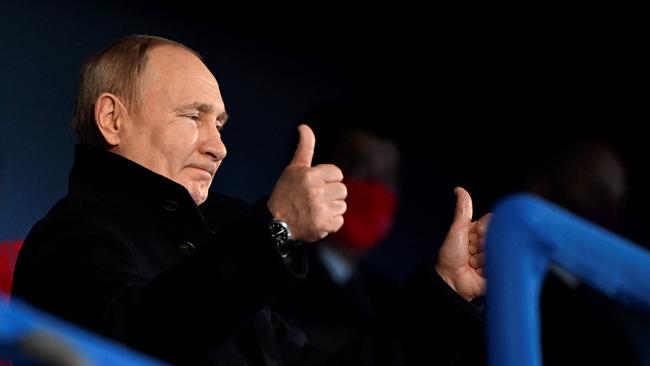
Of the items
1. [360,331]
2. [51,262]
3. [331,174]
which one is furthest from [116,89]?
[360,331]

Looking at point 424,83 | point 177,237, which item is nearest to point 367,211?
point 424,83

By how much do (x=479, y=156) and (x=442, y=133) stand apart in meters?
0.11

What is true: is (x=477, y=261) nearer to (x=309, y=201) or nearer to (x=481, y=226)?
(x=481, y=226)

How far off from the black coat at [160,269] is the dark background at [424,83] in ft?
2.11

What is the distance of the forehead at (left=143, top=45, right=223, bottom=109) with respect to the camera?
1445mm

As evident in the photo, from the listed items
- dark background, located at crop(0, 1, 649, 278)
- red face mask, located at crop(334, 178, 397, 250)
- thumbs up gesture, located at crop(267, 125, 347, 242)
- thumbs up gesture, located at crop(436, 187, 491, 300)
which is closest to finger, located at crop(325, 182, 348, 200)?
thumbs up gesture, located at crop(267, 125, 347, 242)

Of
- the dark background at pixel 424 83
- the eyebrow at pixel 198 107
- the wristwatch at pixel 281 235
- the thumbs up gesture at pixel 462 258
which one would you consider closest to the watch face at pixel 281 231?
the wristwatch at pixel 281 235

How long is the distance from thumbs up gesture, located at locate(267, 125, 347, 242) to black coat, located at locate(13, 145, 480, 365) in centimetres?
2

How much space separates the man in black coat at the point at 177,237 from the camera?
1051mm

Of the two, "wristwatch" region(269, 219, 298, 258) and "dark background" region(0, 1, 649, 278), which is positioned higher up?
"wristwatch" region(269, 219, 298, 258)

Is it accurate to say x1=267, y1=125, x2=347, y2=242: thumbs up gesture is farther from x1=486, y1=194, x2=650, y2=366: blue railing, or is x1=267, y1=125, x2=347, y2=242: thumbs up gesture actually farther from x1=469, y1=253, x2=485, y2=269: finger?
x1=486, y1=194, x2=650, y2=366: blue railing

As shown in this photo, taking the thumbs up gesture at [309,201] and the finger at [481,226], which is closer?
the thumbs up gesture at [309,201]

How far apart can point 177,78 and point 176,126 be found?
7 cm

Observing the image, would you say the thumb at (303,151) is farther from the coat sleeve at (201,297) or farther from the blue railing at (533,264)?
the blue railing at (533,264)
